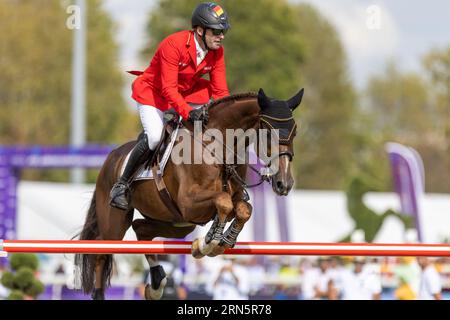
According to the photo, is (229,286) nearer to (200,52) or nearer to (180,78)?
(180,78)

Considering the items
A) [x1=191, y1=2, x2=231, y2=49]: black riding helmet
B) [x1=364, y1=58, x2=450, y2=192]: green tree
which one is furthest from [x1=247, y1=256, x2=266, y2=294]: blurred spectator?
[x1=364, y1=58, x2=450, y2=192]: green tree

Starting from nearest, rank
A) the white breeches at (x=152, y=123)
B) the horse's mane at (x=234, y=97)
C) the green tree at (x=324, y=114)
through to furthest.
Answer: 1. the horse's mane at (x=234, y=97)
2. the white breeches at (x=152, y=123)
3. the green tree at (x=324, y=114)

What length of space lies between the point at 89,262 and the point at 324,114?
50817 mm

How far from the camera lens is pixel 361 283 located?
12.9 m

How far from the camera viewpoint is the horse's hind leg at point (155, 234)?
866 centimetres

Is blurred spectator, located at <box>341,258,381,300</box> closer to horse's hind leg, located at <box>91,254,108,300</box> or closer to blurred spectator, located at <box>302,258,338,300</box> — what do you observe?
blurred spectator, located at <box>302,258,338,300</box>

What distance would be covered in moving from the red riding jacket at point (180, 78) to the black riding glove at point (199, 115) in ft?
0.15

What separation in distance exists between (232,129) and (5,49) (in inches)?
1523

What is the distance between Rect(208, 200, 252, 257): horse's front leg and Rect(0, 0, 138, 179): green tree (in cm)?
3774

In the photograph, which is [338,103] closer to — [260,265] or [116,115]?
[116,115]

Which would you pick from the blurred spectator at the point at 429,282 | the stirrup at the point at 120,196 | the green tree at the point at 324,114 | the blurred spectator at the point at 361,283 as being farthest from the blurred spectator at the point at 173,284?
the green tree at the point at 324,114

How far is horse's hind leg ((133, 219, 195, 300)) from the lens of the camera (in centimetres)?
866

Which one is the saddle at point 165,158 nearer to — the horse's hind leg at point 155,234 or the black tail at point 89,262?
the horse's hind leg at point 155,234

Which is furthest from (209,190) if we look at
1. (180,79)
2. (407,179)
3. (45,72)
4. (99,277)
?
(45,72)
